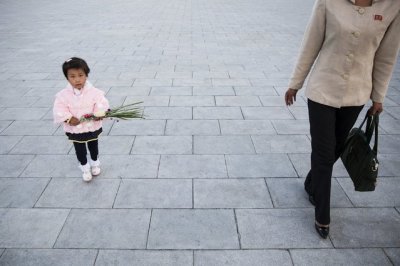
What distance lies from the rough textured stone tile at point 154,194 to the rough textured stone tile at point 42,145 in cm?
124

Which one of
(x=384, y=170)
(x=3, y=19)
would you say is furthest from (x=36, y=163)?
(x=3, y=19)

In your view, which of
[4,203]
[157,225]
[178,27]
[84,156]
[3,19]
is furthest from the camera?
A: [3,19]

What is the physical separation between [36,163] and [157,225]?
1.97 m

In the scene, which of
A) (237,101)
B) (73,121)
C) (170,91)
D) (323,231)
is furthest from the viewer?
(170,91)

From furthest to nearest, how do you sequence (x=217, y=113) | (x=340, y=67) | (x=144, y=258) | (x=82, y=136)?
1. (x=217, y=113)
2. (x=82, y=136)
3. (x=144, y=258)
4. (x=340, y=67)

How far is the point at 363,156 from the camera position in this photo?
276 centimetres

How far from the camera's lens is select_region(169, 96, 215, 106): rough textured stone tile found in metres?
5.64

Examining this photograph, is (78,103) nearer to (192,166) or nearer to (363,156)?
(192,166)

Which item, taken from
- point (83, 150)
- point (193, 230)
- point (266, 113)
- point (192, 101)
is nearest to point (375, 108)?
point (193, 230)

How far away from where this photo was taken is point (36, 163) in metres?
4.01

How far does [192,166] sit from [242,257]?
4.80 feet

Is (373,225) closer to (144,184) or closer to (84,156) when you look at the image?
(144,184)

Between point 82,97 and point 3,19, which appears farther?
point 3,19

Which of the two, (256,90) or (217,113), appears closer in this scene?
(217,113)
